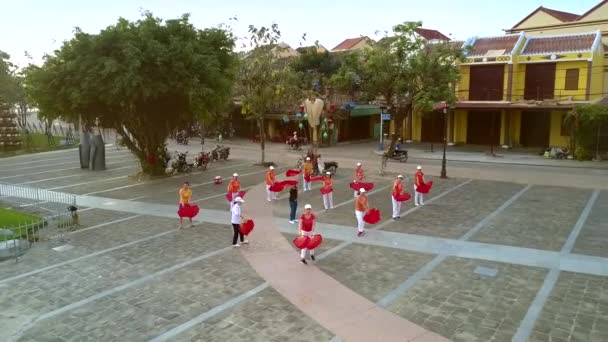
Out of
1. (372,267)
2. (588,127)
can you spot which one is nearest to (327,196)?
(372,267)

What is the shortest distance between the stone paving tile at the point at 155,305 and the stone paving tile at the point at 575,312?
20.3 feet

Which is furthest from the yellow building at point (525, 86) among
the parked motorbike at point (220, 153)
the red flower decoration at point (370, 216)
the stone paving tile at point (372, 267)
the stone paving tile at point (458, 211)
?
the stone paving tile at point (372, 267)

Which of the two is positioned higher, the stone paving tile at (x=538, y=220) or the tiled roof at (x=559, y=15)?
the tiled roof at (x=559, y=15)

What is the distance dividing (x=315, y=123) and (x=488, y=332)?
1805 cm

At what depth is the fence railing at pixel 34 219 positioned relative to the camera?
14579mm

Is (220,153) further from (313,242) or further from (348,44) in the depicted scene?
(348,44)

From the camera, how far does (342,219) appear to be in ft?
57.5

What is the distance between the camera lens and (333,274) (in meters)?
12.0

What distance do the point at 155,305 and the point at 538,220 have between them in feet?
43.0

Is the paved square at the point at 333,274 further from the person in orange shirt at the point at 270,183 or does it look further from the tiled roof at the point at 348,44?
Result: the tiled roof at the point at 348,44

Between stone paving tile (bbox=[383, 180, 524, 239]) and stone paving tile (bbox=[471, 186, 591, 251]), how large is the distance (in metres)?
0.66

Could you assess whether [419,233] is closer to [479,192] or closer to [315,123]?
[479,192]

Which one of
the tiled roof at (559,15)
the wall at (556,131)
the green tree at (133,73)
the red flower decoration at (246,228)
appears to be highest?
the tiled roof at (559,15)

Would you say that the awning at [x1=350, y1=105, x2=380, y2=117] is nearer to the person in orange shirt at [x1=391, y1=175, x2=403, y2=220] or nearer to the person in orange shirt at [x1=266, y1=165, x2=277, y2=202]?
the person in orange shirt at [x1=266, y1=165, x2=277, y2=202]
